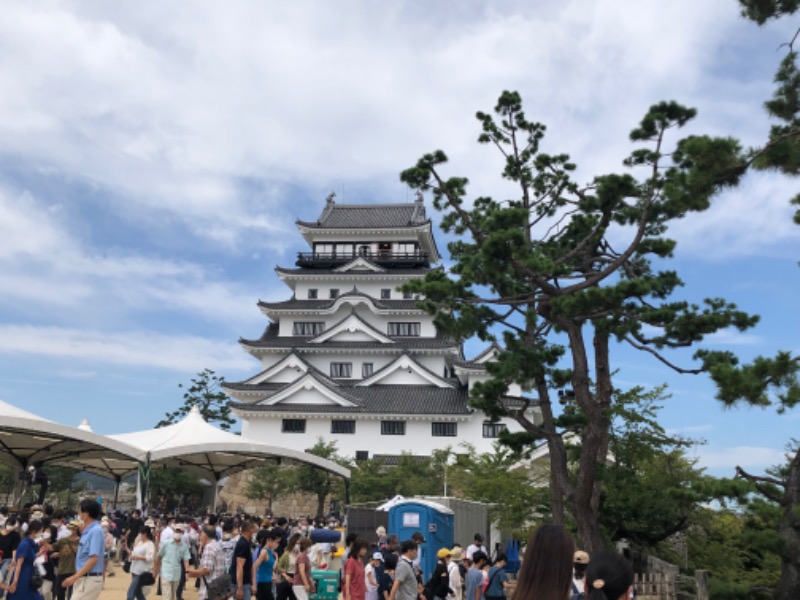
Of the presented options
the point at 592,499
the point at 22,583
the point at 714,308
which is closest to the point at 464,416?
the point at 592,499

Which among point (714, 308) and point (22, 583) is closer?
point (22, 583)

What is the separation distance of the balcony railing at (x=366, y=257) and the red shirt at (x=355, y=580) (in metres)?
39.6

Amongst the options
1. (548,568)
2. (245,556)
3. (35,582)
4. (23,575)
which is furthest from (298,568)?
(548,568)

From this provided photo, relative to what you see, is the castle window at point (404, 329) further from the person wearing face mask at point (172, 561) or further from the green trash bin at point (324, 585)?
the person wearing face mask at point (172, 561)

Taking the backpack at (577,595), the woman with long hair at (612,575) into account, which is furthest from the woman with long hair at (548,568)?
the backpack at (577,595)

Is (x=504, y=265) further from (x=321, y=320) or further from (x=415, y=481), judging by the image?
(x=321, y=320)

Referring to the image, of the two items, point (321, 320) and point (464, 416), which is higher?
point (321, 320)

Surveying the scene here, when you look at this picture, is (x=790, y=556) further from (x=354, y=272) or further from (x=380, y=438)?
(x=354, y=272)

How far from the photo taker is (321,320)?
47.9 meters

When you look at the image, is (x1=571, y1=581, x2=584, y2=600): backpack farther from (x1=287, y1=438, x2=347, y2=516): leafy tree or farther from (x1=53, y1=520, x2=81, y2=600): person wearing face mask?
(x1=287, y1=438, x2=347, y2=516): leafy tree

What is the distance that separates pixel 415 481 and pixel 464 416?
7.29 m

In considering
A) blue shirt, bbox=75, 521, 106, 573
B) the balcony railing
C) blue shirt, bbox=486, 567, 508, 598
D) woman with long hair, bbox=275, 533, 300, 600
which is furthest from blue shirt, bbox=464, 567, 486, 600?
the balcony railing

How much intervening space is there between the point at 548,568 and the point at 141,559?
31.5ft

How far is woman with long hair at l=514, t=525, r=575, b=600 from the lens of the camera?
9.11 feet
